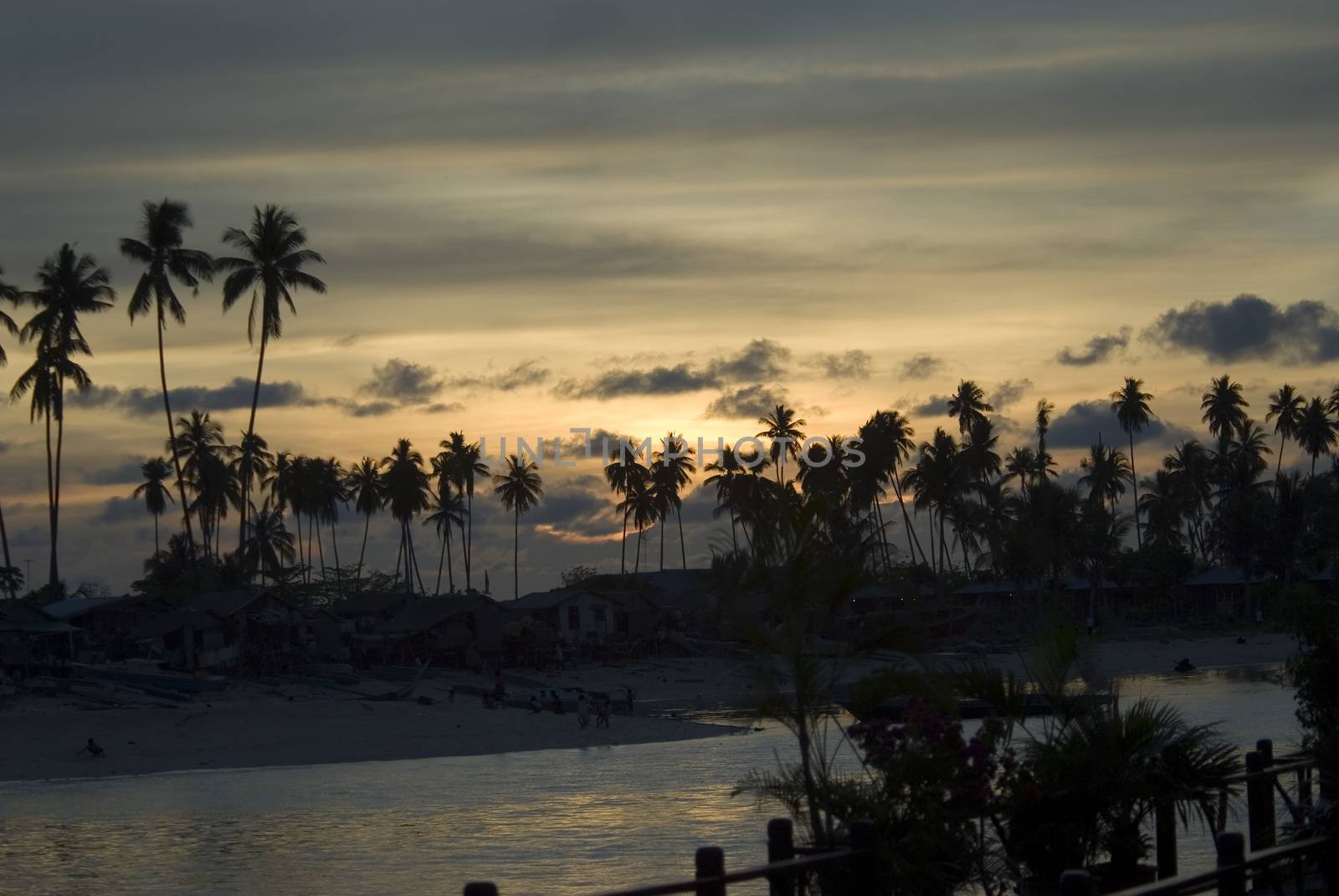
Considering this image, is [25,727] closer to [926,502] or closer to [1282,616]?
[1282,616]

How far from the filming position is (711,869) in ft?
25.3

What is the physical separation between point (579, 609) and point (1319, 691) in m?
74.8

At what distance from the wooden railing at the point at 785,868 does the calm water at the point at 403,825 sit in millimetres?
12967

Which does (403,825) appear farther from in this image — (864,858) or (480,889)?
(480,889)

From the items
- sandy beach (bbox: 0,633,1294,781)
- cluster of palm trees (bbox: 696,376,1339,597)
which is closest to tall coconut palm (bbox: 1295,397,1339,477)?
cluster of palm trees (bbox: 696,376,1339,597)

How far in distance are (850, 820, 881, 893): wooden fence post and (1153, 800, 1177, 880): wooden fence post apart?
394cm

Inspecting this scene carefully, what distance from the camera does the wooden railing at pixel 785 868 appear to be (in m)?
7.12

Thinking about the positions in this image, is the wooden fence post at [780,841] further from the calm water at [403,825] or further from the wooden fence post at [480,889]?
the calm water at [403,825]

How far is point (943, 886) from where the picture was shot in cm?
1022

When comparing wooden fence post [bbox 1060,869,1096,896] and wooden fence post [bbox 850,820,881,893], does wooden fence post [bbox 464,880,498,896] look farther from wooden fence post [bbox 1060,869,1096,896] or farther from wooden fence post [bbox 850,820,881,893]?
wooden fence post [bbox 850,820,881,893]

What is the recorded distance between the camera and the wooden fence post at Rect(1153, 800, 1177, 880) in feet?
37.8

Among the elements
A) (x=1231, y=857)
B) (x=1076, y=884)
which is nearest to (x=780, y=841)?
(x=1076, y=884)

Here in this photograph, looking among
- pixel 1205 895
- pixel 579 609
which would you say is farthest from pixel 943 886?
pixel 579 609

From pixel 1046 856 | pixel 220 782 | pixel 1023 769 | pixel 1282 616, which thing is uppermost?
pixel 1282 616
